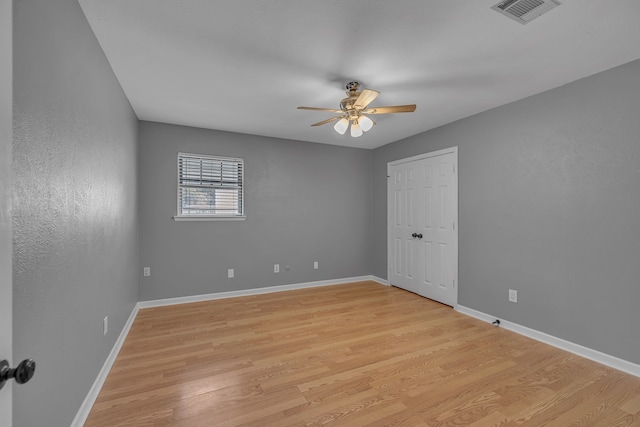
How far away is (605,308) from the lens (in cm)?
235

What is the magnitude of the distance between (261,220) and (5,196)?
3.67 m

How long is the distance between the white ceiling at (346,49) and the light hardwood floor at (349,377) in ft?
7.92

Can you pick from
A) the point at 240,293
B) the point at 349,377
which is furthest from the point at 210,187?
the point at 349,377

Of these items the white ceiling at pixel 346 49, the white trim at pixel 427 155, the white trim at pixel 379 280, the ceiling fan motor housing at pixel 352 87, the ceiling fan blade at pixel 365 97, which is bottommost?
the white trim at pixel 379 280

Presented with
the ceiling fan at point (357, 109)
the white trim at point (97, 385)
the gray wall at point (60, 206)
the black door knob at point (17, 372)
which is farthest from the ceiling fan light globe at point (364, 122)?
the white trim at point (97, 385)

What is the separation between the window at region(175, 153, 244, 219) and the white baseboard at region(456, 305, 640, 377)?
11.3 feet

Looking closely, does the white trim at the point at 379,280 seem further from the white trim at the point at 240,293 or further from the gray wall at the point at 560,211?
the gray wall at the point at 560,211

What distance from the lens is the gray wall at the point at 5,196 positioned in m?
0.65

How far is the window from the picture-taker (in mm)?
3887

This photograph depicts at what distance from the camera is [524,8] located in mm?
1628

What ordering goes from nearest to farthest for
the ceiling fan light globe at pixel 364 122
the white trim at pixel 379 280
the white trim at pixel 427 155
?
the ceiling fan light globe at pixel 364 122, the white trim at pixel 427 155, the white trim at pixel 379 280

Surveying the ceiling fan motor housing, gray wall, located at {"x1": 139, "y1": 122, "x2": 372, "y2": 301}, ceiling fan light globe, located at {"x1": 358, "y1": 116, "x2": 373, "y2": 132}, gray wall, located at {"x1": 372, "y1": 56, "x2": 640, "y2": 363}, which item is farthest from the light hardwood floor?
the ceiling fan motor housing

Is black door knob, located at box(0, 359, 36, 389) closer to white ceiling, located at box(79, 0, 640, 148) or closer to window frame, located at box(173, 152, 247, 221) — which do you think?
white ceiling, located at box(79, 0, 640, 148)

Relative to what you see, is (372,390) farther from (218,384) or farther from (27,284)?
(27,284)
